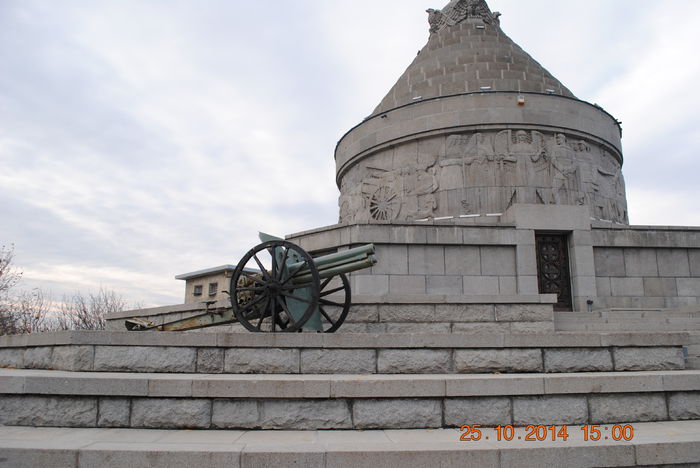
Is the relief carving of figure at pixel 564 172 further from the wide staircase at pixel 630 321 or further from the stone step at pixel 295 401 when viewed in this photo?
the stone step at pixel 295 401

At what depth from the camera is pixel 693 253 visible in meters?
13.6

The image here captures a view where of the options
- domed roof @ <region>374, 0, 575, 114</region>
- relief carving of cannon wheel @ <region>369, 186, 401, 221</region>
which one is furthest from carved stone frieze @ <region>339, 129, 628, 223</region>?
domed roof @ <region>374, 0, 575, 114</region>

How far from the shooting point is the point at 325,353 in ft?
19.4

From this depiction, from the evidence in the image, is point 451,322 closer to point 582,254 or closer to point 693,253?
point 582,254

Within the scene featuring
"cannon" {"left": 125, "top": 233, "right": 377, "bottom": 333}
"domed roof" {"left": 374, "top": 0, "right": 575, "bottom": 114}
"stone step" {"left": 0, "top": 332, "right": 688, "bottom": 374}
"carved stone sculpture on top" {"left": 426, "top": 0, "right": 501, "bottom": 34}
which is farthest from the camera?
"carved stone sculpture on top" {"left": 426, "top": 0, "right": 501, "bottom": 34}

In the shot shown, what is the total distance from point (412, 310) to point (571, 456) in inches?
208

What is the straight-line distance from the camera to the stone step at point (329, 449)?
4.23 meters

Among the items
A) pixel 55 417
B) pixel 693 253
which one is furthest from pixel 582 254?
pixel 55 417

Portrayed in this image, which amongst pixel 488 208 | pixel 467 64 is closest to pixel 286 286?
pixel 488 208

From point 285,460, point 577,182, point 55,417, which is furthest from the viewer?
point 577,182

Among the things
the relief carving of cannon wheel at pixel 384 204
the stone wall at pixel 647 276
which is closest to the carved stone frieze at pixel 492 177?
the relief carving of cannon wheel at pixel 384 204

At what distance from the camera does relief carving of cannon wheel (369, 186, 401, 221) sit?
1711cm
